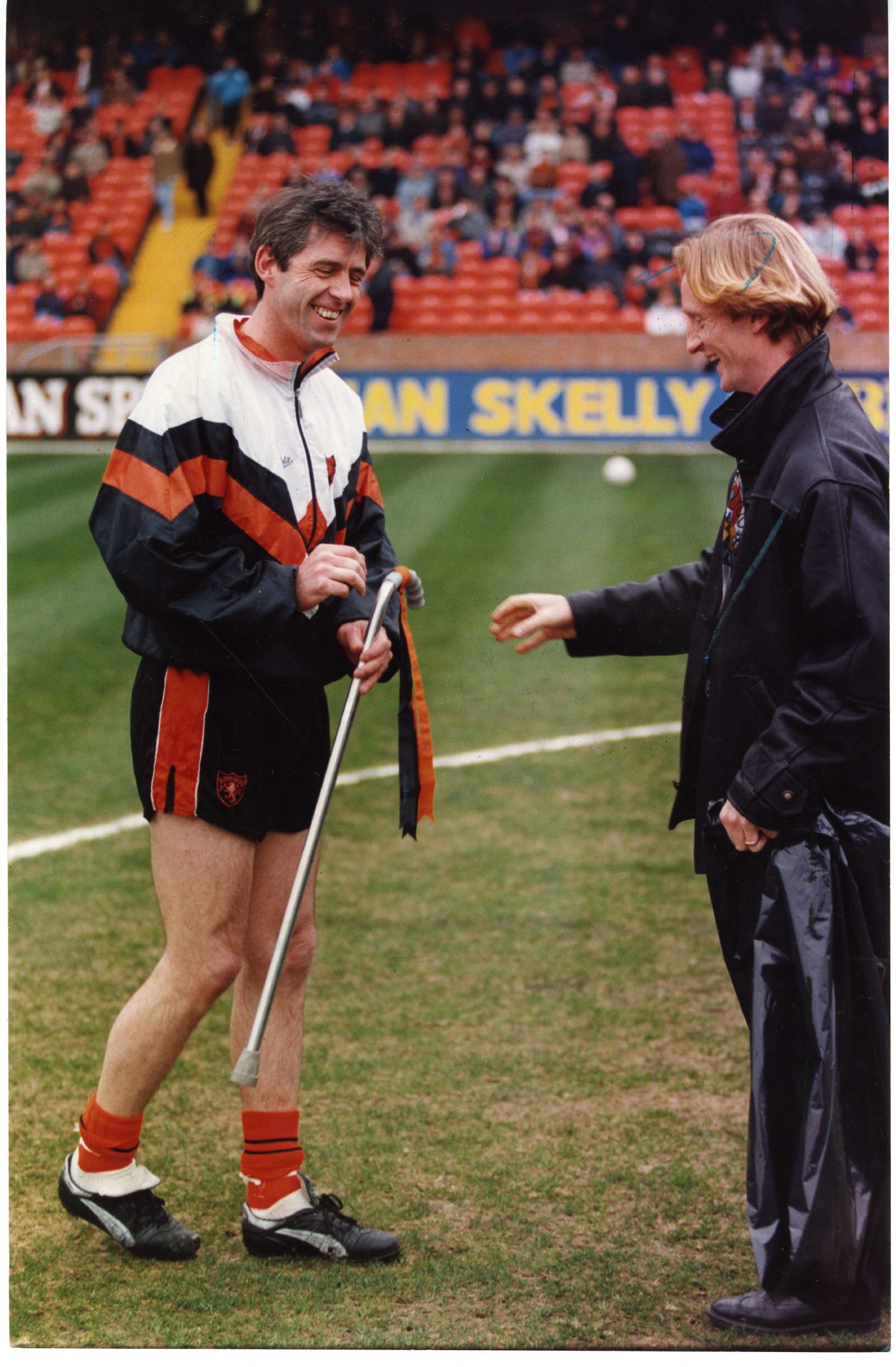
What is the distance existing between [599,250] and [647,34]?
512 cm

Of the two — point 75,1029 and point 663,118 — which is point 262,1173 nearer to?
point 75,1029

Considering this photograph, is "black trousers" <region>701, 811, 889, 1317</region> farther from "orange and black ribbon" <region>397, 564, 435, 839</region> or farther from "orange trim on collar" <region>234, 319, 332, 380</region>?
"orange trim on collar" <region>234, 319, 332, 380</region>

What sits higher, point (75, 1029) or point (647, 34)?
point (647, 34)

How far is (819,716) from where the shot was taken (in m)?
2.67

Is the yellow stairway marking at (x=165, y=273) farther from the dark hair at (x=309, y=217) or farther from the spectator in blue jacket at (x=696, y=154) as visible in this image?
the dark hair at (x=309, y=217)

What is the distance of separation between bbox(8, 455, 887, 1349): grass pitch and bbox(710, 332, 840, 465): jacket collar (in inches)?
69.1

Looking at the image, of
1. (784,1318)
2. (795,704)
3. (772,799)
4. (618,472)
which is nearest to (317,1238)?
(784,1318)

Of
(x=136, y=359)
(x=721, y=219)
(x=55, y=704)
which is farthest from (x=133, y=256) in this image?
(x=721, y=219)

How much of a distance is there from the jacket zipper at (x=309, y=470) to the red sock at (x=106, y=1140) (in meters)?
1.31

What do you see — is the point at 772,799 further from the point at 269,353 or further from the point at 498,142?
the point at 498,142

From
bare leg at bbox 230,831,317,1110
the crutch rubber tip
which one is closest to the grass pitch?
bare leg at bbox 230,831,317,1110

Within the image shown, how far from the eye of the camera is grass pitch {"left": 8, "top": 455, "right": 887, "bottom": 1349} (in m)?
3.05

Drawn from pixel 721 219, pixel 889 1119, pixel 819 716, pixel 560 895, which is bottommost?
pixel 560 895

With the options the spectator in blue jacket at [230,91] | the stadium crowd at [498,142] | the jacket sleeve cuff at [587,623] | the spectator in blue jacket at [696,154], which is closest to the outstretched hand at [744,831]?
the jacket sleeve cuff at [587,623]
